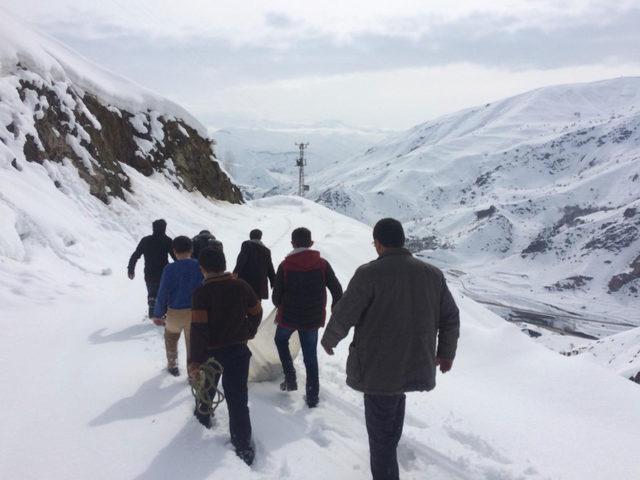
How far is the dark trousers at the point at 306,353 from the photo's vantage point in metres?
5.06

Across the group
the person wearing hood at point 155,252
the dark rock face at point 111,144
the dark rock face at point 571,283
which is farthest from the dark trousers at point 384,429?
the dark rock face at point 571,283

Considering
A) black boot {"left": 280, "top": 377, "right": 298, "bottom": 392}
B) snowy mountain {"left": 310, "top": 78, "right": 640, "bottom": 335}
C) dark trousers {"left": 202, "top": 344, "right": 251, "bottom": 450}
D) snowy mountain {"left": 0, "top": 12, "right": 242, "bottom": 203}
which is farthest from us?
snowy mountain {"left": 310, "top": 78, "right": 640, "bottom": 335}

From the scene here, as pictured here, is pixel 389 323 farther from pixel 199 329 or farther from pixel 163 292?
pixel 163 292

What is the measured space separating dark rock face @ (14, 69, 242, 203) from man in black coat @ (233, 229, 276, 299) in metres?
9.37

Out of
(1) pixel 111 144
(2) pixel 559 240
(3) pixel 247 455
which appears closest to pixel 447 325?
(3) pixel 247 455

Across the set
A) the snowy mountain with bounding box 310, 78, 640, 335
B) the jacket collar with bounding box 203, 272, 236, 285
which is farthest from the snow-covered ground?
the snowy mountain with bounding box 310, 78, 640, 335

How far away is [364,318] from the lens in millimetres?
3504

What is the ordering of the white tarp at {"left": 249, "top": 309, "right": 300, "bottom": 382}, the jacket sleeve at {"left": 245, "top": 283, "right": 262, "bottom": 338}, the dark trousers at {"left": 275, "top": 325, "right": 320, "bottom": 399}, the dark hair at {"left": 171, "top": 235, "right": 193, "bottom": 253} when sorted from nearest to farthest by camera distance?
the jacket sleeve at {"left": 245, "top": 283, "right": 262, "bottom": 338} < the dark trousers at {"left": 275, "top": 325, "right": 320, "bottom": 399} < the dark hair at {"left": 171, "top": 235, "right": 193, "bottom": 253} < the white tarp at {"left": 249, "top": 309, "right": 300, "bottom": 382}

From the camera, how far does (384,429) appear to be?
361 centimetres

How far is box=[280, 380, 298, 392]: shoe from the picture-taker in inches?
211

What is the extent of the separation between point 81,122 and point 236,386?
1505cm

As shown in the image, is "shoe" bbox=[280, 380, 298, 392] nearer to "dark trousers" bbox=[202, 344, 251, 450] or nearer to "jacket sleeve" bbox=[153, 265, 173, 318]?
"dark trousers" bbox=[202, 344, 251, 450]

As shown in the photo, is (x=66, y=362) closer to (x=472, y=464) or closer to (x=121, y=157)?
(x=472, y=464)

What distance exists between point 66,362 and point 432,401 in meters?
4.47
